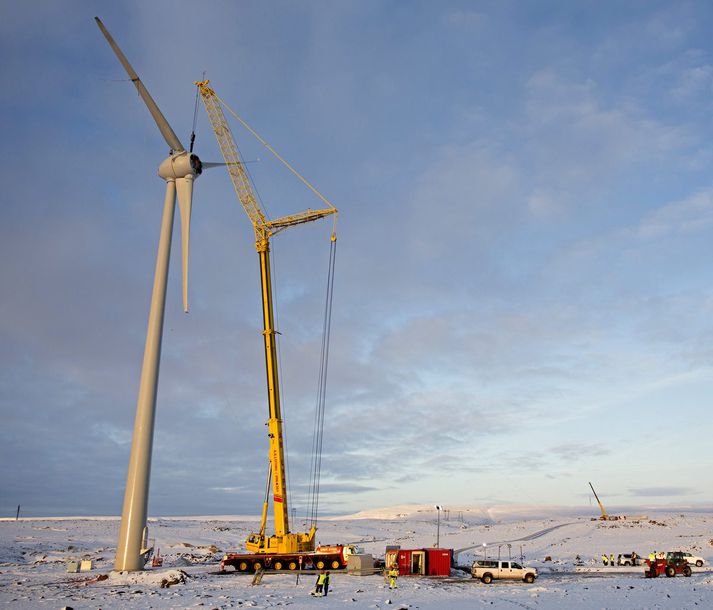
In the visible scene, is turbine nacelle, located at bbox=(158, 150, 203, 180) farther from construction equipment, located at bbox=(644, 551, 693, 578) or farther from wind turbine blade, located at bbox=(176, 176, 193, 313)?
construction equipment, located at bbox=(644, 551, 693, 578)

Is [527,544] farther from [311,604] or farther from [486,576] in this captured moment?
[311,604]

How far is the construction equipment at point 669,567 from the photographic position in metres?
51.8

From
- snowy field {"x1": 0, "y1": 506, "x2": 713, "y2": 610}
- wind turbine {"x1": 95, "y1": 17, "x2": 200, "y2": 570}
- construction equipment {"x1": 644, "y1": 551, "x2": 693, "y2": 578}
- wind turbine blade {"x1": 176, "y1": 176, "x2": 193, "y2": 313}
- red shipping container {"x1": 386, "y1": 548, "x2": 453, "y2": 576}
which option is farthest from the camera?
red shipping container {"x1": 386, "y1": 548, "x2": 453, "y2": 576}

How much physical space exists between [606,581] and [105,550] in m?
68.8

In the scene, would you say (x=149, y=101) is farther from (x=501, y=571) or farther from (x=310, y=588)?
(x=501, y=571)

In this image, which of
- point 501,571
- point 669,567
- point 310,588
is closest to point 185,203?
point 310,588

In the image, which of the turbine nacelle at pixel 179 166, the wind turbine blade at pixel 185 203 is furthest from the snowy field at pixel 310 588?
the turbine nacelle at pixel 179 166

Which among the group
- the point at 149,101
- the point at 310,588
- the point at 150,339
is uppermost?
the point at 149,101

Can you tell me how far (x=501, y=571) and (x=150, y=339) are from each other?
32.9 m

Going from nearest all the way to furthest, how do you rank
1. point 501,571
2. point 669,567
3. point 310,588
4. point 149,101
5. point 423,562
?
point 310,588 → point 149,101 → point 501,571 → point 669,567 → point 423,562

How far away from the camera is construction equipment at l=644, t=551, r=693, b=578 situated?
51.8m

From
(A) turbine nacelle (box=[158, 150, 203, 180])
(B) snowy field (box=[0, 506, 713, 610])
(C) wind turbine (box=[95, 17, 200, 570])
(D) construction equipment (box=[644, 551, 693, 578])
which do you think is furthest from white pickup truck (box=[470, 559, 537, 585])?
(A) turbine nacelle (box=[158, 150, 203, 180])

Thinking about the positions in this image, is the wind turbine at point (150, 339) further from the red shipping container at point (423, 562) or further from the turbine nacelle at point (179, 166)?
the red shipping container at point (423, 562)

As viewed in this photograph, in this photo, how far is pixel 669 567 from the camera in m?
52.4
